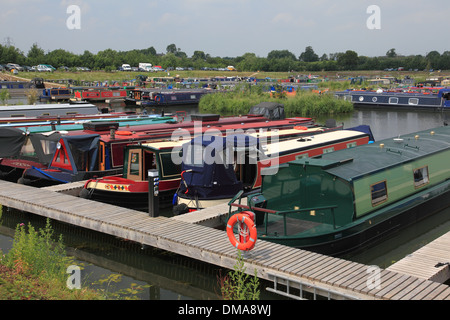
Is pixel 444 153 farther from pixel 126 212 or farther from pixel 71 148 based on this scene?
pixel 71 148

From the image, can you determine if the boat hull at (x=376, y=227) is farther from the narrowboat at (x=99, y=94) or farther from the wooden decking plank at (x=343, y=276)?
the narrowboat at (x=99, y=94)

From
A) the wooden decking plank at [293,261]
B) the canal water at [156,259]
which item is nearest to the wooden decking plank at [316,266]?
the wooden decking plank at [293,261]

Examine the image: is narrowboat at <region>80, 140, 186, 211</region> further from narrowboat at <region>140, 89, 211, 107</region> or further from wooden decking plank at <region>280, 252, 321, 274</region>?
narrowboat at <region>140, 89, 211, 107</region>

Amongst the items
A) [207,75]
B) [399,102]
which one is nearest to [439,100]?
[399,102]

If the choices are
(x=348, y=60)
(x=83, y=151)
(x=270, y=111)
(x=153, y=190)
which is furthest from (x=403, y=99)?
(x=348, y=60)

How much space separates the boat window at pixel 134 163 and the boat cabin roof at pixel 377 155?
5.89 meters

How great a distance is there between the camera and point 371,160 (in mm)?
12891

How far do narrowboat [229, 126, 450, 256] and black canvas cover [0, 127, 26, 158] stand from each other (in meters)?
10.2

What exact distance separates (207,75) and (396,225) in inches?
3912

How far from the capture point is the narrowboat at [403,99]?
45312 mm

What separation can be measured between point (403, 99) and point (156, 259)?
41.0 meters

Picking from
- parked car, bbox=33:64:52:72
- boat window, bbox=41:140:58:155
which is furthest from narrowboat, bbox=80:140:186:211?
parked car, bbox=33:64:52:72

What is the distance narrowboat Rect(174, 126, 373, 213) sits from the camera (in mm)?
14219
